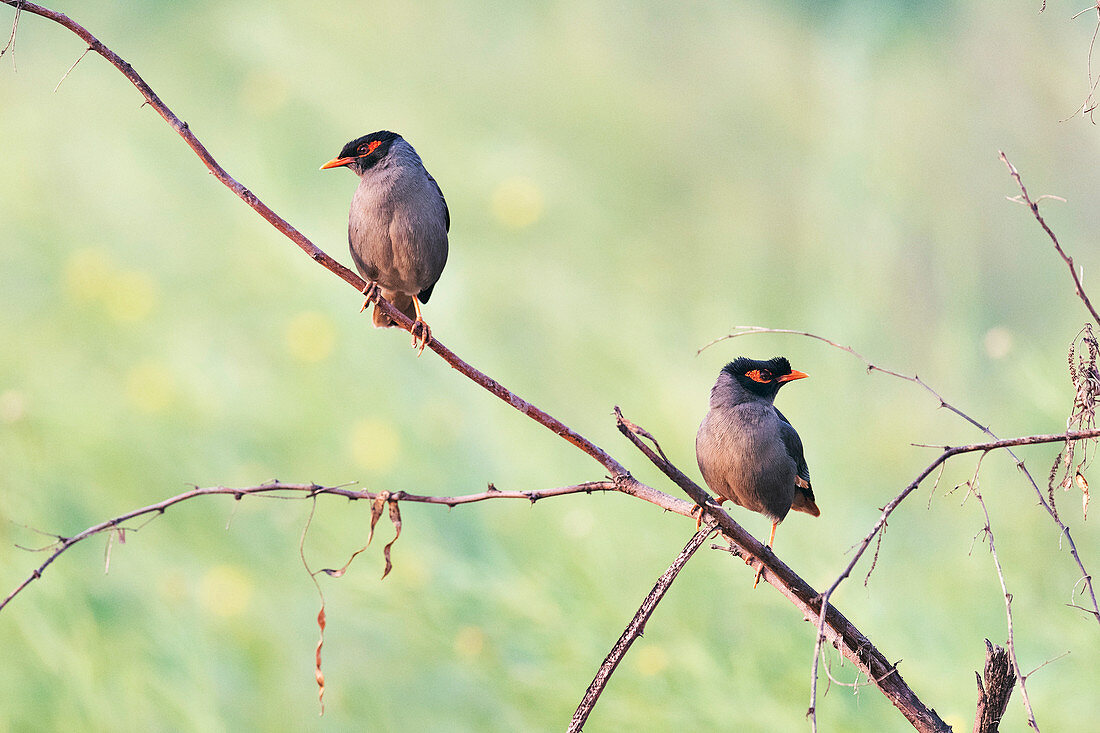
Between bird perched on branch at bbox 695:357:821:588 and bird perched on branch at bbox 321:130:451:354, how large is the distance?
3.41 ft

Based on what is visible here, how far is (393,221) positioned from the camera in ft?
10.8

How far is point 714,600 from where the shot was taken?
16.4ft

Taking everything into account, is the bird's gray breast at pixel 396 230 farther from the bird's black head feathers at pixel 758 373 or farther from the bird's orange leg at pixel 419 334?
the bird's black head feathers at pixel 758 373

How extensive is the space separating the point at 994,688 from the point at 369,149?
2565 millimetres

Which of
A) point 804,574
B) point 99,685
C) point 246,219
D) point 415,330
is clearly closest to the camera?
point 415,330

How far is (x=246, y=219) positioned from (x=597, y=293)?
77.3 inches

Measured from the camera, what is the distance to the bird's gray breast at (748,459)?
304 centimetres

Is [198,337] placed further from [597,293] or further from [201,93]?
[597,293]

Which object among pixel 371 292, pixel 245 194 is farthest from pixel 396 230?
pixel 245 194

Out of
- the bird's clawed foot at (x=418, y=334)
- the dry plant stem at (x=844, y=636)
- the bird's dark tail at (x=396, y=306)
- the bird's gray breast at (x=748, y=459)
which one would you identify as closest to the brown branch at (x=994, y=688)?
the dry plant stem at (x=844, y=636)

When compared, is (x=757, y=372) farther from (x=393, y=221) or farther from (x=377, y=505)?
(x=377, y=505)

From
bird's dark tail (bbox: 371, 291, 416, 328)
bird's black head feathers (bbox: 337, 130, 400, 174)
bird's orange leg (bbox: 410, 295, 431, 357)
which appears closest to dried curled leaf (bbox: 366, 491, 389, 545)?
bird's orange leg (bbox: 410, 295, 431, 357)

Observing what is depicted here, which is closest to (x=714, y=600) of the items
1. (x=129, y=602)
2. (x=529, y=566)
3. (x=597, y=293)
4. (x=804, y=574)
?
(x=804, y=574)

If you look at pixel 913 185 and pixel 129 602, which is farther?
pixel 913 185
